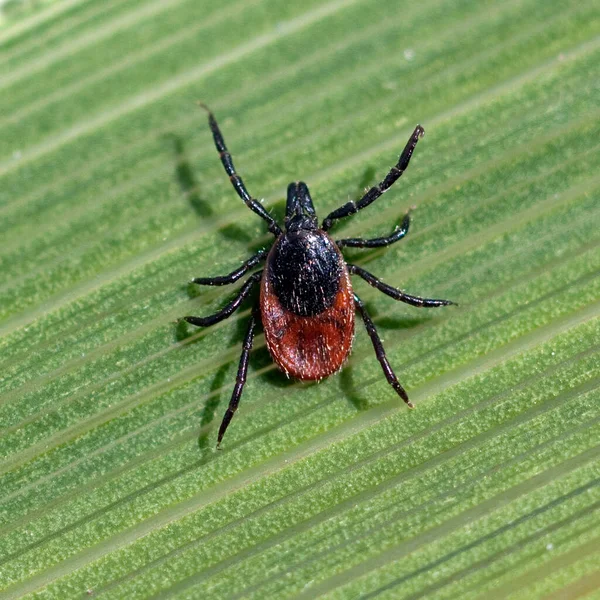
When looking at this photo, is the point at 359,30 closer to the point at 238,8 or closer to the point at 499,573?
the point at 238,8

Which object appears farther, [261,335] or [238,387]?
[261,335]

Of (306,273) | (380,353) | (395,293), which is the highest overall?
(306,273)

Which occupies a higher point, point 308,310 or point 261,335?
point 308,310

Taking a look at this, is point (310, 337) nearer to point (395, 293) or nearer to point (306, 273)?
point (306, 273)

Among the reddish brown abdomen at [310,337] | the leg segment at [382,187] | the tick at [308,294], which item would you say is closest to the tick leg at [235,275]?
the tick at [308,294]

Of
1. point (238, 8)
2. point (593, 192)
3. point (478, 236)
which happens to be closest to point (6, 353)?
point (238, 8)

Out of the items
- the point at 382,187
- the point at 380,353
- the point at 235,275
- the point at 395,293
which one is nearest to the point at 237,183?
the point at 235,275
